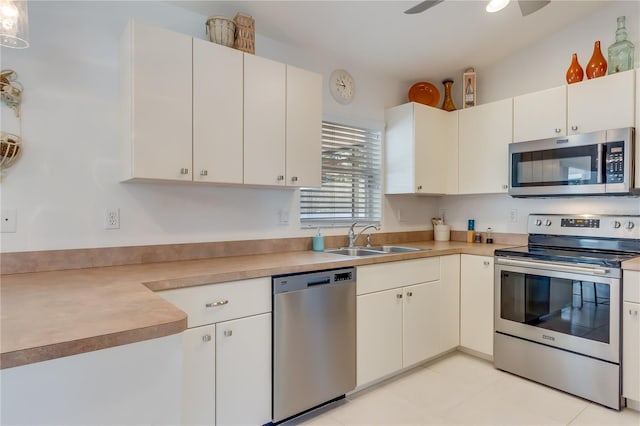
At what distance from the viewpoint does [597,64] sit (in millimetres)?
2607

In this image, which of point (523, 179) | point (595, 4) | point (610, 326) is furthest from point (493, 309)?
point (595, 4)

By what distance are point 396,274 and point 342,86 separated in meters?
1.61

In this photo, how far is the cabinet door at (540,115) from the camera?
2715mm

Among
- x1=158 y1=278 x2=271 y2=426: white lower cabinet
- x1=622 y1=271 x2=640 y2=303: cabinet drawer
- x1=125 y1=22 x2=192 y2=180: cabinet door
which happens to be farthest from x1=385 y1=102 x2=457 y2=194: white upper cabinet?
x1=125 y1=22 x2=192 y2=180: cabinet door

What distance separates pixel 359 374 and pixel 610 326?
1.56m

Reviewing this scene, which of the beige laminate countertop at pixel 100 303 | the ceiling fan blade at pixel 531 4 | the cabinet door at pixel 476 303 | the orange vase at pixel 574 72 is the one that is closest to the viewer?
the beige laminate countertop at pixel 100 303

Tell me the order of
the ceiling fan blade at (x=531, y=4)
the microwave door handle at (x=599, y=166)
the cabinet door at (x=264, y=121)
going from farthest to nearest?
the microwave door handle at (x=599, y=166), the cabinet door at (x=264, y=121), the ceiling fan blade at (x=531, y=4)

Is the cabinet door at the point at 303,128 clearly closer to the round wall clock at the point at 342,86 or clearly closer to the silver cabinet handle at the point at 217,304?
→ the round wall clock at the point at 342,86

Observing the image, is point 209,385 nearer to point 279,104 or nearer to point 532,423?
point 279,104

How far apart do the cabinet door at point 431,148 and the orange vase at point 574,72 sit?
3.20 feet

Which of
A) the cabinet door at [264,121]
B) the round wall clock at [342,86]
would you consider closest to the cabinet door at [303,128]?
the cabinet door at [264,121]

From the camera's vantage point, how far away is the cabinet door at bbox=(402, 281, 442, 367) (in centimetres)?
264

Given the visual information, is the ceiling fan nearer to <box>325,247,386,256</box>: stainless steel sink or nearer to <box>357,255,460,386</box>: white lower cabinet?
<box>357,255,460,386</box>: white lower cabinet

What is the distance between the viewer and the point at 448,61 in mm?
3291
